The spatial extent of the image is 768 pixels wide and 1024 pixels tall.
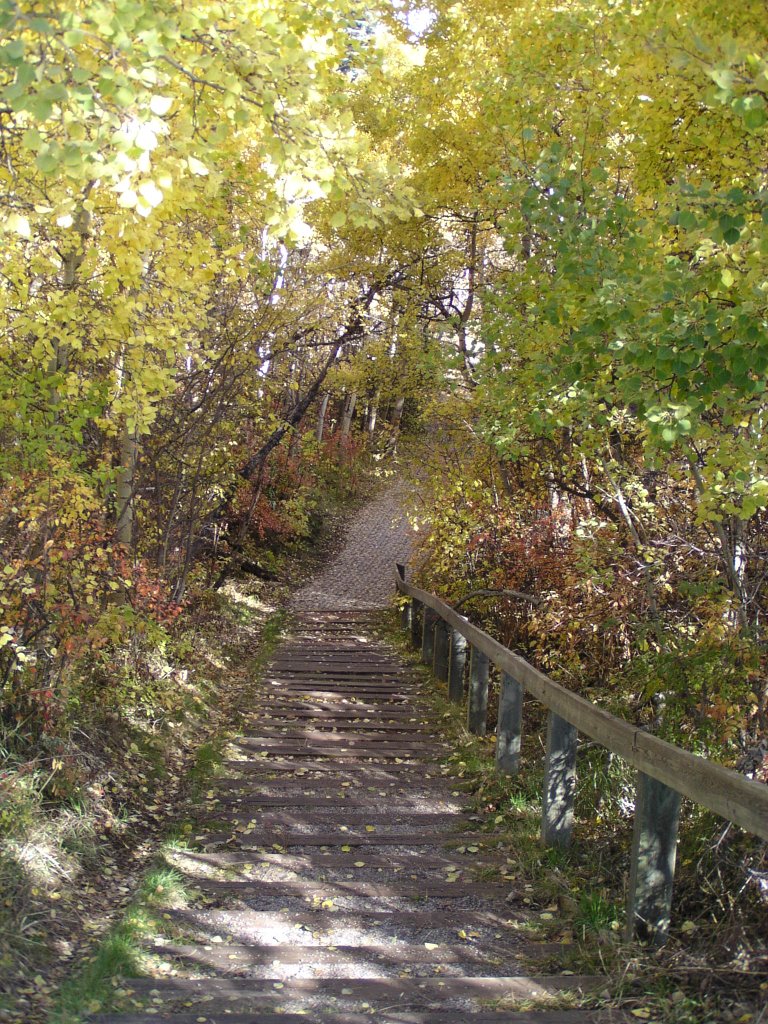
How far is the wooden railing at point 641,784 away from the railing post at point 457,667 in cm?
228

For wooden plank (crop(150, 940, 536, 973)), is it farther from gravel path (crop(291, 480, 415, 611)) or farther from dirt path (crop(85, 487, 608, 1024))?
gravel path (crop(291, 480, 415, 611))

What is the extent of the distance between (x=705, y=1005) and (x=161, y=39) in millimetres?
3633

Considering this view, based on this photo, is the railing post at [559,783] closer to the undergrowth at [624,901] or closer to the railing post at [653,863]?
the undergrowth at [624,901]

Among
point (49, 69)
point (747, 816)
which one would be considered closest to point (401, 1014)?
point (747, 816)

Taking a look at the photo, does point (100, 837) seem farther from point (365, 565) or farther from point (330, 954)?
point (365, 565)

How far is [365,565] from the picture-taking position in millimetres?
20469

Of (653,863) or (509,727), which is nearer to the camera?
(653,863)

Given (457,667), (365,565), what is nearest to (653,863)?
(457,667)

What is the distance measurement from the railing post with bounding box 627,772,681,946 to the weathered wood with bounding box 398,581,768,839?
0.13m

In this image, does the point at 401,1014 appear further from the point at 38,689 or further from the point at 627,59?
the point at 627,59

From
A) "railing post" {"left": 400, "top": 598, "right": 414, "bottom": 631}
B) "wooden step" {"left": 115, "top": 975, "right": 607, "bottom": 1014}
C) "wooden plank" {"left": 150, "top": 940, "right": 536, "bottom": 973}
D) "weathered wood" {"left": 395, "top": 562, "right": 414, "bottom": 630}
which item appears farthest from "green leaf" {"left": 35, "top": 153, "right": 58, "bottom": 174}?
"weathered wood" {"left": 395, "top": 562, "right": 414, "bottom": 630}

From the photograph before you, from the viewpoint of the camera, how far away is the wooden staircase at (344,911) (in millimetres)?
3143

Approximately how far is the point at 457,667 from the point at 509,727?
8.01 feet

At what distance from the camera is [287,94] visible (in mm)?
3219
